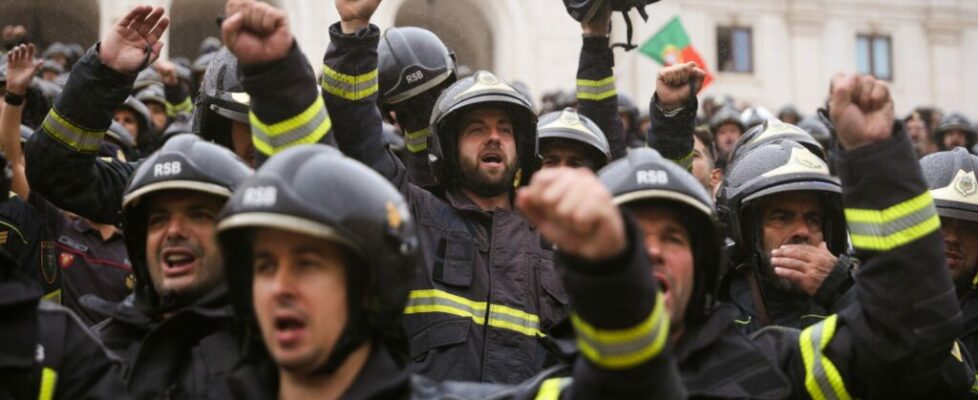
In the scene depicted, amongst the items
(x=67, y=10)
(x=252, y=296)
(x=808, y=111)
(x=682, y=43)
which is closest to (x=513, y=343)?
(x=252, y=296)

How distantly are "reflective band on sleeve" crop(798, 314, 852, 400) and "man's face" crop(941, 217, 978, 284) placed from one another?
1.47 meters

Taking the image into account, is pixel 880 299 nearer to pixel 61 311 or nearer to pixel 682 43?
pixel 61 311

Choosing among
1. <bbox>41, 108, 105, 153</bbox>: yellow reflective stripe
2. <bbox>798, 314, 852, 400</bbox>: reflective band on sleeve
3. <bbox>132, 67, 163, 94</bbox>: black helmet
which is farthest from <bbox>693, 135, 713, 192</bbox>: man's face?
<bbox>132, 67, 163, 94</bbox>: black helmet

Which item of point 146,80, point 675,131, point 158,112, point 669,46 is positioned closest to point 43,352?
point 675,131

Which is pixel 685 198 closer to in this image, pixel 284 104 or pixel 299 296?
pixel 299 296

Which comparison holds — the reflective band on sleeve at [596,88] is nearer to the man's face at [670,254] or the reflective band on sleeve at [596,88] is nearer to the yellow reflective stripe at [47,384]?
the man's face at [670,254]

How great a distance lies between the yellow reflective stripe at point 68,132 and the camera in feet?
14.1

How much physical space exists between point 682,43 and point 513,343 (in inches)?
493

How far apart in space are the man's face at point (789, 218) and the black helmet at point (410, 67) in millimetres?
2018

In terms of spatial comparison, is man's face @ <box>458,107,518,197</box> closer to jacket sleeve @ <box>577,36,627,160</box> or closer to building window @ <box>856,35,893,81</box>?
jacket sleeve @ <box>577,36,627,160</box>

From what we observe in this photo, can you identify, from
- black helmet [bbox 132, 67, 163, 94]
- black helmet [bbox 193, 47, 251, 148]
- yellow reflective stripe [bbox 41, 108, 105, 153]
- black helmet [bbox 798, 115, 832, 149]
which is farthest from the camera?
black helmet [bbox 798, 115, 832, 149]

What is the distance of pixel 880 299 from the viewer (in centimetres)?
307

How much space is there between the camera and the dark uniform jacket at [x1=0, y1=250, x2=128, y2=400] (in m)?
2.81

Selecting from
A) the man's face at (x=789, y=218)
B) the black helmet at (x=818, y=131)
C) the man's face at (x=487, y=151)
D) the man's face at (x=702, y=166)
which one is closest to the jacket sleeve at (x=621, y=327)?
the man's face at (x=789, y=218)
